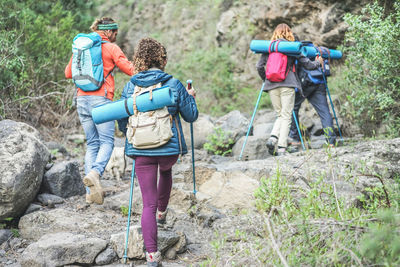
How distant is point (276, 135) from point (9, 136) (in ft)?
13.2

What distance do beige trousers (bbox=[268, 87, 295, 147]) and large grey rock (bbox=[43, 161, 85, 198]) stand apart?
326cm

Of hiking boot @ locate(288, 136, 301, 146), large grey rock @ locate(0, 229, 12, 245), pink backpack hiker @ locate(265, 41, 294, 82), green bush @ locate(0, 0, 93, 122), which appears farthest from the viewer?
green bush @ locate(0, 0, 93, 122)

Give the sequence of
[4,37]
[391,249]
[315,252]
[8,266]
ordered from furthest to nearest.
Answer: [4,37] → [8,266] → [315,252] → [391,249]

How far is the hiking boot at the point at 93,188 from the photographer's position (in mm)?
5160

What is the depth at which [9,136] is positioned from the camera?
5453 mm

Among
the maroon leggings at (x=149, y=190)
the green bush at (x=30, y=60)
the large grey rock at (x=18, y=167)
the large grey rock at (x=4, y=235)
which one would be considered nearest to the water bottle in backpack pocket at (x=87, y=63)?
the large grey rock at (x=18, y=167)

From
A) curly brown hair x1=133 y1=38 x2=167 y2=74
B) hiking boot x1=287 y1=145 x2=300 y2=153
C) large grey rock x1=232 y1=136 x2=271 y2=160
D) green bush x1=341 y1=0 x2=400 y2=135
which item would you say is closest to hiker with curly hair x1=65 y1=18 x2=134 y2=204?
curly brown hair x1=133 y1=38 x2=167 y2=74

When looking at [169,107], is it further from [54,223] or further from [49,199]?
[49,199]

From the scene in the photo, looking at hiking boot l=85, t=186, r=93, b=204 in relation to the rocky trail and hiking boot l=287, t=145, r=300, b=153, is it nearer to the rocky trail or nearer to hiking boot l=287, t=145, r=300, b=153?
the rocky trail

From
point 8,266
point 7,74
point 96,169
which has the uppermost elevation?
point 7,74

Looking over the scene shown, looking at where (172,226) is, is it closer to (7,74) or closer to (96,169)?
(96,169)

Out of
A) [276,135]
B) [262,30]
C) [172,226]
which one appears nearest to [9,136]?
[172,226]

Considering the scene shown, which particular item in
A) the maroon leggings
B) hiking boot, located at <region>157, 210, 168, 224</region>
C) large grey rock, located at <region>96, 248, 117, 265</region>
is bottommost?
large grey rock, located at <region>96, 248, 117, 265</region>

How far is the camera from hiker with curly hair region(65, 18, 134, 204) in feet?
17.9
